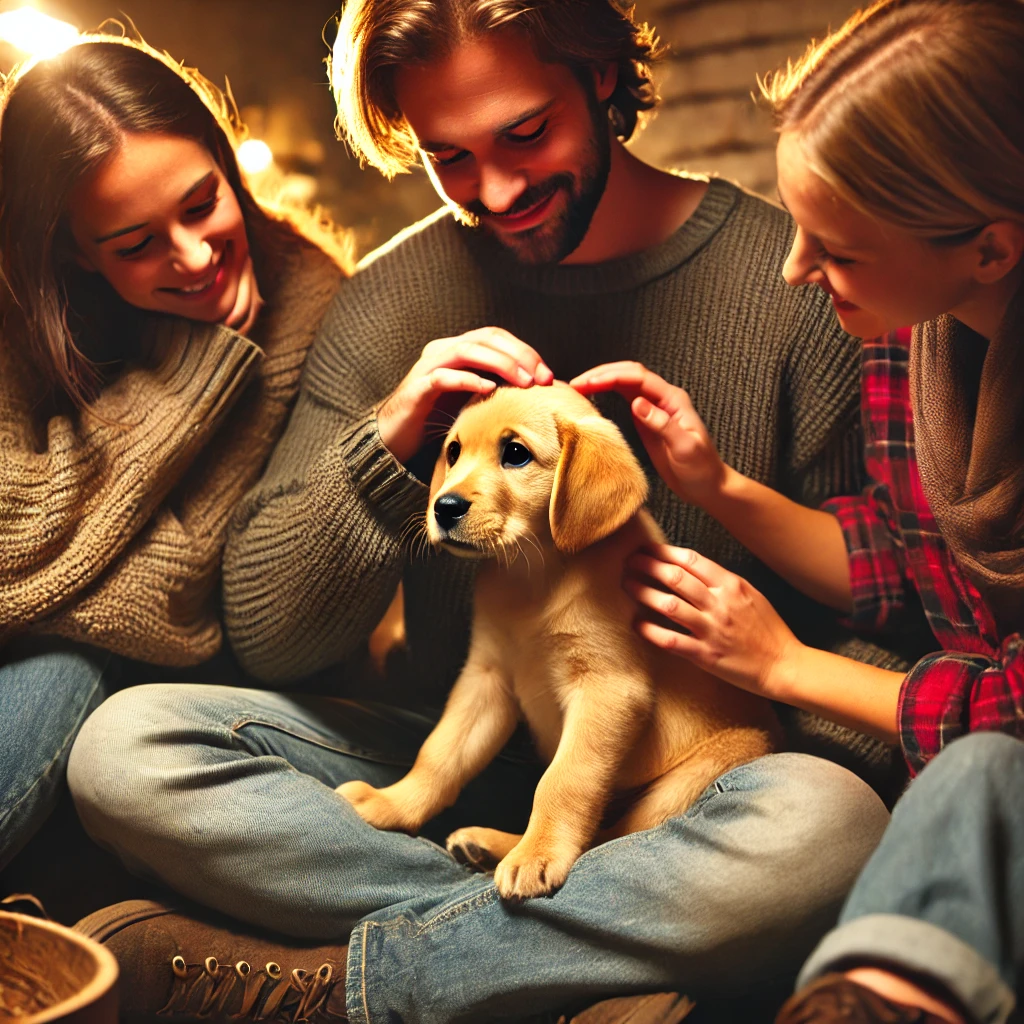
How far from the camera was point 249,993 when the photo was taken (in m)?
1.43

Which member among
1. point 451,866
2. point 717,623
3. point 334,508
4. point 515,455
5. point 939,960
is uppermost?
point 515,455

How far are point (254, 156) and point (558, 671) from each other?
94 centimetres

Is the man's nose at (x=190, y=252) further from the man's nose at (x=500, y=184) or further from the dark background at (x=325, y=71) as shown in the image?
the man's nose at (x=500, y=184)

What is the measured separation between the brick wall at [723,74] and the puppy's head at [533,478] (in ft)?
1.45

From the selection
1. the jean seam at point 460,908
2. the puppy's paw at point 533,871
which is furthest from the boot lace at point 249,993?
the puppy's paw at point 533,871

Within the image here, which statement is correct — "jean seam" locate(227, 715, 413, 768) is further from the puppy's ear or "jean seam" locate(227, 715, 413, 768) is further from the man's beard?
the man's beard

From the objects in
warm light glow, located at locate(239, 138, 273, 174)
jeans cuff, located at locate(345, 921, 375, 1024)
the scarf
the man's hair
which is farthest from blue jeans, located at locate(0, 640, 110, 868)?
the scarf

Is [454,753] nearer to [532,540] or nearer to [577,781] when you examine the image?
[577,781]

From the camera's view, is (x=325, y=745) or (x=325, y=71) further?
(x=325, y=745)

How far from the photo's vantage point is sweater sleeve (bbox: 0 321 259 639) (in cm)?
155

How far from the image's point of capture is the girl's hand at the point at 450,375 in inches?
53.7

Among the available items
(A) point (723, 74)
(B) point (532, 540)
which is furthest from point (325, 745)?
(A) point (723, 74)

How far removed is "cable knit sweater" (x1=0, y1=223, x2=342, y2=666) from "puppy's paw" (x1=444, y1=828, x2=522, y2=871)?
522 mm

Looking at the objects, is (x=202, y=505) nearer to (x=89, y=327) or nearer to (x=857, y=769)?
(x=89, y=327)
